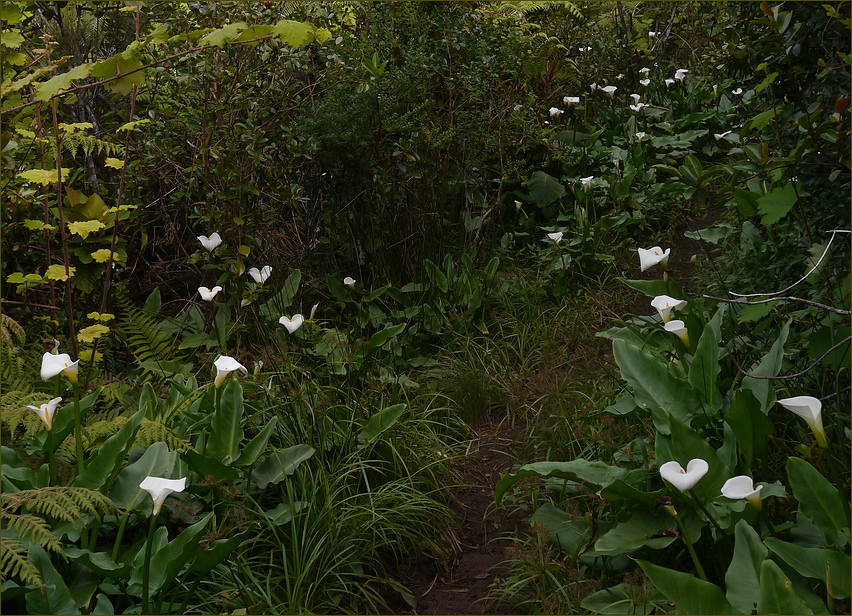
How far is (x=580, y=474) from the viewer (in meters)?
2.20

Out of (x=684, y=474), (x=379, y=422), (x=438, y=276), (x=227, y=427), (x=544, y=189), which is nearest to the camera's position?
(x=684, y=474)

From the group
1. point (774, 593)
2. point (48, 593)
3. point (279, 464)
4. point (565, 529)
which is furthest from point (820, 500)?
point (48, 593)

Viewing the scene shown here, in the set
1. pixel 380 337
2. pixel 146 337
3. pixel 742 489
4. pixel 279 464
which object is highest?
pixel 742 489

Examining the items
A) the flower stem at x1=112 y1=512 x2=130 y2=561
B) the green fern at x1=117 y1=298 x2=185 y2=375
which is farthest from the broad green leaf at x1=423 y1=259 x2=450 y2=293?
the flower stem at x1=112 y1=512 x2=130 y2=561

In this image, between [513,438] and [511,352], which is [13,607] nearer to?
[513,438]

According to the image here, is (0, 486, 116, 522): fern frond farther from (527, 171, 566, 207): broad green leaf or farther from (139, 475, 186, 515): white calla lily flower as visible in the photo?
(527, 171, 566, 207): broad green leaf

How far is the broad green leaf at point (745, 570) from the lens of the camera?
5.82ft

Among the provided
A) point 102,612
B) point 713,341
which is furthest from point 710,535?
point 102,612

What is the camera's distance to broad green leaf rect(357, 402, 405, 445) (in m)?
2.72

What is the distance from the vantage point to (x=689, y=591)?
180 cm

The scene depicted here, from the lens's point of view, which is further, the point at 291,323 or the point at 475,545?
the point at 291,323

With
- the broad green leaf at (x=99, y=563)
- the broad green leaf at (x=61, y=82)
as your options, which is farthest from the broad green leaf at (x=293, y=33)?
the broad green leaf at (x=99, y=563)

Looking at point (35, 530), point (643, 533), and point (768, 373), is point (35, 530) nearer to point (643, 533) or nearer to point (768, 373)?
point (643, 533)

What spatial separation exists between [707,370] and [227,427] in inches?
64.8
